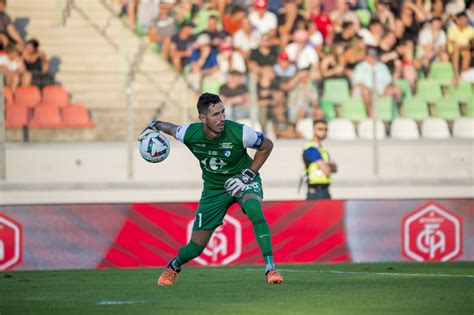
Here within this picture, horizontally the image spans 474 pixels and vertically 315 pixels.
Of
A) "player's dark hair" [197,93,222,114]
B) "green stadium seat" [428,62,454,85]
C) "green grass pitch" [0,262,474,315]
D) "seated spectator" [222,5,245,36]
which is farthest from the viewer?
"seated spectator" [222,5,245,36]

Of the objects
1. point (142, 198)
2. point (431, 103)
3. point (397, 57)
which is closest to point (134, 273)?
point (142, 198)

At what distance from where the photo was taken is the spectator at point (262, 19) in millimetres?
22938

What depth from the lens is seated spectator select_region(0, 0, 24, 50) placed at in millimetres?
21625

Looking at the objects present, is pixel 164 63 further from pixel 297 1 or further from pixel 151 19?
pixel 297 1

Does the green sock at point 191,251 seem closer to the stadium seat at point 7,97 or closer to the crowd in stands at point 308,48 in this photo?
the crowd in stands at point 308,48

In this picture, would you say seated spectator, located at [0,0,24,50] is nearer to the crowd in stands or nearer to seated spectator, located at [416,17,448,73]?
the crowd in stands

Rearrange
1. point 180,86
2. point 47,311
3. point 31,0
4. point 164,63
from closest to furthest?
1. point 47,311
2. point 180,86
3. point 164,63
4. point 31,0

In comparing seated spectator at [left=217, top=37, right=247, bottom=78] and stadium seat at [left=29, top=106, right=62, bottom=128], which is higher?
seated spectator at [left=217, top=37, right=247, bottom=78]

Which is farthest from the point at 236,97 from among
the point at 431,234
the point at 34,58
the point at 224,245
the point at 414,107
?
the point at 431,234

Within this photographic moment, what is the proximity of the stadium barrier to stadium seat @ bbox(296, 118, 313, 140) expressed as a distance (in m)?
4.39

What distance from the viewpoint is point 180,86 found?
2033 cm

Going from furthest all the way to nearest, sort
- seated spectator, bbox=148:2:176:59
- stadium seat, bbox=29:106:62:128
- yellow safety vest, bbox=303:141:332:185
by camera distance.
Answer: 1. seated spectator, bbox=148:2:176:59
2. stadium seat, bbox=29:106:62:128
3. yellow safety vest, bbox=303:141:332:185

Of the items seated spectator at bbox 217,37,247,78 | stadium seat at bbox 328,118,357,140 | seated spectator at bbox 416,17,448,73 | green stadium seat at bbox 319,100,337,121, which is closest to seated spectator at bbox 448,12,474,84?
seated spectator at bbox 416,17,448,73

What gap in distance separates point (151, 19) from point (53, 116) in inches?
144
